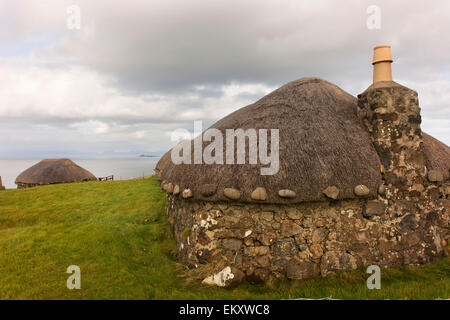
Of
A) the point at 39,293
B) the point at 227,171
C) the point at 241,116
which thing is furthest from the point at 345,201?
the point at 39,293

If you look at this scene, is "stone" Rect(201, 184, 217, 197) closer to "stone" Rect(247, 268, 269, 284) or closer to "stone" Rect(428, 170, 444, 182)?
"stone" Rect(247, 268, 269, 284)

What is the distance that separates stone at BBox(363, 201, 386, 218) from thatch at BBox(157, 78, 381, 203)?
242 mm

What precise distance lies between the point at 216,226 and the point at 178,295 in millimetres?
1518

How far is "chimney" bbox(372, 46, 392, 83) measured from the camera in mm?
7523

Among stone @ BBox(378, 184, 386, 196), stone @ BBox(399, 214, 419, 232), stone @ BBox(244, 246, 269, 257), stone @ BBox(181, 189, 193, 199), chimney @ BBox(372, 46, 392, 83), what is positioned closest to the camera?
stone @ BBox(244, 246, 269, 257)

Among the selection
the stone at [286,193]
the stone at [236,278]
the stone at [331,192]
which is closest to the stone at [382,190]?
the stone at [331,192]

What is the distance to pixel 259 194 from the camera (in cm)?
545

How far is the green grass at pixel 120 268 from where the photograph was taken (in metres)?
5.03

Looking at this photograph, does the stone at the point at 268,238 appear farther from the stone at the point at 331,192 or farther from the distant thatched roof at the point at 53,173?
the distant thatched roof at the point at 53,173

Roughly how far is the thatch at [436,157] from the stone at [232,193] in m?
4.66

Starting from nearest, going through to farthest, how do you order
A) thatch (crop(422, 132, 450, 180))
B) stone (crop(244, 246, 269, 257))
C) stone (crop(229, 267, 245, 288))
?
1. stone (crop(229, 267, 245, 288))
2. stone (crop(244, 246, 269, 257))
3. thatch (crop(422, 132, 450, 180))

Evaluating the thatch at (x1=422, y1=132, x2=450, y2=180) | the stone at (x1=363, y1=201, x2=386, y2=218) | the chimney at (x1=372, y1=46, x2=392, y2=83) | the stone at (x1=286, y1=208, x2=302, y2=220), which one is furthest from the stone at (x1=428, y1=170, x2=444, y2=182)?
the stone at (x1=286, y1=208, x2=302, y2=220)

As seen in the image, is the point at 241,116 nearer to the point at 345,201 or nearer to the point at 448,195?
the point at 345,201
